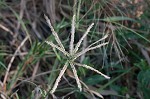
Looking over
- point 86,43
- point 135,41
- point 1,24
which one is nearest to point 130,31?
point 135,41

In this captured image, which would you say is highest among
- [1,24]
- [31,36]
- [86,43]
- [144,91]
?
[1,24]

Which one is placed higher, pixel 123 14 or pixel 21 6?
pixel 21 6

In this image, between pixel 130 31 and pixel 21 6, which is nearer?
pixel 130 31

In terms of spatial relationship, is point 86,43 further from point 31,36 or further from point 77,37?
point 31,36

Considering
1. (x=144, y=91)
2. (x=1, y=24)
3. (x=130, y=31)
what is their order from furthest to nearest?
1. (x=1, y=24)
2. (x=130, y=31)
3. (x=144, y=91)

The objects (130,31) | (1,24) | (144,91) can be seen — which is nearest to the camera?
(144,91)

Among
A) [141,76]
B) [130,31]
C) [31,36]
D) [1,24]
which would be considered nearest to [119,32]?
[130,31]
